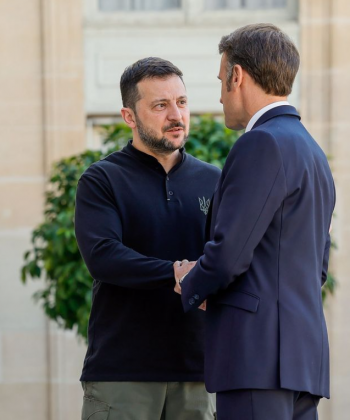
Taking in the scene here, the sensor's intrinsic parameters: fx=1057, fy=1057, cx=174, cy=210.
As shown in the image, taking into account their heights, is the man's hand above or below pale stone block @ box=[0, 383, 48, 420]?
above

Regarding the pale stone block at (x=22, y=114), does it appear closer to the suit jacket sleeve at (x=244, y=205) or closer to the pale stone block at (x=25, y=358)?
the pale stone block at (x=25, y=358)

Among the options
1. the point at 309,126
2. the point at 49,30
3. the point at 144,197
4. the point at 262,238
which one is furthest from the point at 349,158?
the point at 262,238

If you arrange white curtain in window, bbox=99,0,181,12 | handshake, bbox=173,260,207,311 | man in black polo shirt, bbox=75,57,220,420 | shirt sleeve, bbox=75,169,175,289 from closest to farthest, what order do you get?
handshake, bbox=173,260,207,311 < shirt sleeve, bbox=75,169,175,289 < man in black polo shirt, bbox=75,57,220,420 < white curtain in window, bbox=99,0,181,12

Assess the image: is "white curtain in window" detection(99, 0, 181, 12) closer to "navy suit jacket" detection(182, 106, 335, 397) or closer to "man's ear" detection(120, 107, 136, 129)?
"man's ear" detection(120, 107, 136, 129)

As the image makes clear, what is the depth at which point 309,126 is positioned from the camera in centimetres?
768

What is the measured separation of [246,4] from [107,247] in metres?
4.67

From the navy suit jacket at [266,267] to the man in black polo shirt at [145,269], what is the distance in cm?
48

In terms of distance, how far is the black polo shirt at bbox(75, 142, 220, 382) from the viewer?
145 inches

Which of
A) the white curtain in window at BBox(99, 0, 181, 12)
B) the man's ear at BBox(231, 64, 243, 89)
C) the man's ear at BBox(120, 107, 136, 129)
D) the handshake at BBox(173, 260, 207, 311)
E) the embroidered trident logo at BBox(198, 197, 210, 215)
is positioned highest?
the white curtain in window at BBox(99, 0, 181, 12)

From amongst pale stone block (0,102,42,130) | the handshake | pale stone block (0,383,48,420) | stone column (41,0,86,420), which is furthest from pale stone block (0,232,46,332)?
the handshake

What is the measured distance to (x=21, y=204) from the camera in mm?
7621

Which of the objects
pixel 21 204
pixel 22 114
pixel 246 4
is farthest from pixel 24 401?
pixel 246 4

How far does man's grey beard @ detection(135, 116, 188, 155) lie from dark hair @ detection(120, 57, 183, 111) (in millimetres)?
106

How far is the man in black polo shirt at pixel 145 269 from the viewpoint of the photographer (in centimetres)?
367
